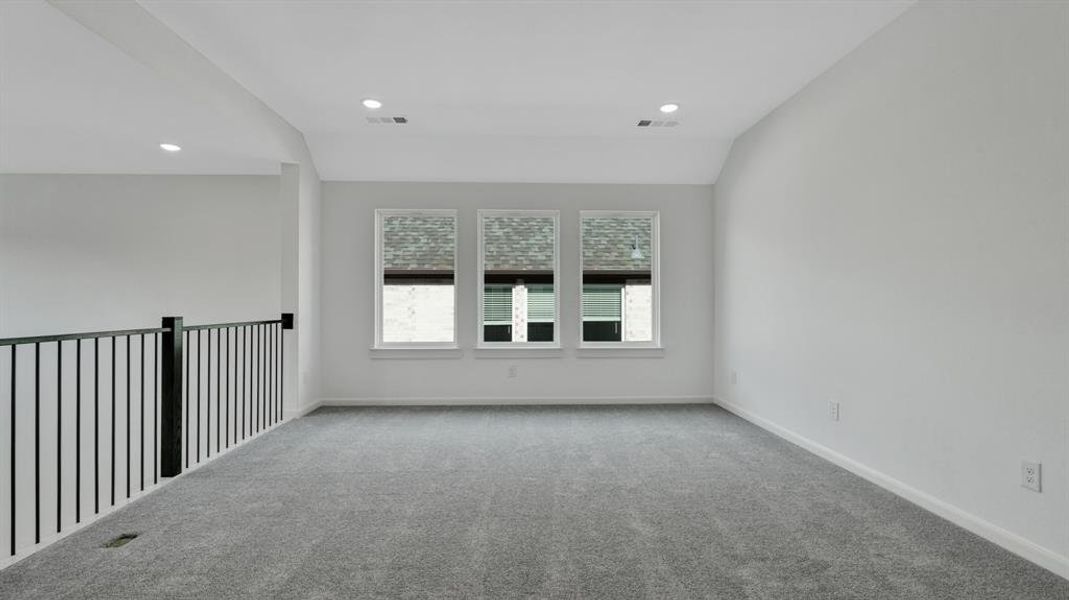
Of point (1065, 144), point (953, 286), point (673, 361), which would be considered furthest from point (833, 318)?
point (673, 361)

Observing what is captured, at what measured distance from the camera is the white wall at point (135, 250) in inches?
199

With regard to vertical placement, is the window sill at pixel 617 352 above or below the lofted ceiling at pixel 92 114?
below

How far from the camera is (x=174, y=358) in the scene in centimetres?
314

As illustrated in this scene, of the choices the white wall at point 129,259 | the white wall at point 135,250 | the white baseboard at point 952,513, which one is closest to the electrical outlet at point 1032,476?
the white baseboard at point 952,513

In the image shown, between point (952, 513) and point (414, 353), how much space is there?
14.0 ft

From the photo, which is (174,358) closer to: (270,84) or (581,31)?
(270,84)

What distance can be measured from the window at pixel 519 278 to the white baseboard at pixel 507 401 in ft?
2.01

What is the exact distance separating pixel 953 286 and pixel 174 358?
432 cm

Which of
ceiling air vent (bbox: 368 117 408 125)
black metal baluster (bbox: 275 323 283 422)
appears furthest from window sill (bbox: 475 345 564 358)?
ceiling air vent (bbox: 368 117 408 125)

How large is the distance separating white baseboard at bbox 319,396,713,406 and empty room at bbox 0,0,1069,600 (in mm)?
33

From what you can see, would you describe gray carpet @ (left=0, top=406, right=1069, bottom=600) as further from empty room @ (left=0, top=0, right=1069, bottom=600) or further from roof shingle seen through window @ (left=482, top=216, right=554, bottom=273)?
roof shingle seen through window @ (left=482, top=216, right=554, bottom=273)

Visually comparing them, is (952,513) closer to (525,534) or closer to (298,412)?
(525,534)

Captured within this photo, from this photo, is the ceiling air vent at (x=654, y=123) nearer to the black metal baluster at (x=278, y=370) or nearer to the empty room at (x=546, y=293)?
the empty room at (x=546, y=293)

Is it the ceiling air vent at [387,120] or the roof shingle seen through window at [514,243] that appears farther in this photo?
the roof shingle seen through window at [514,243]
